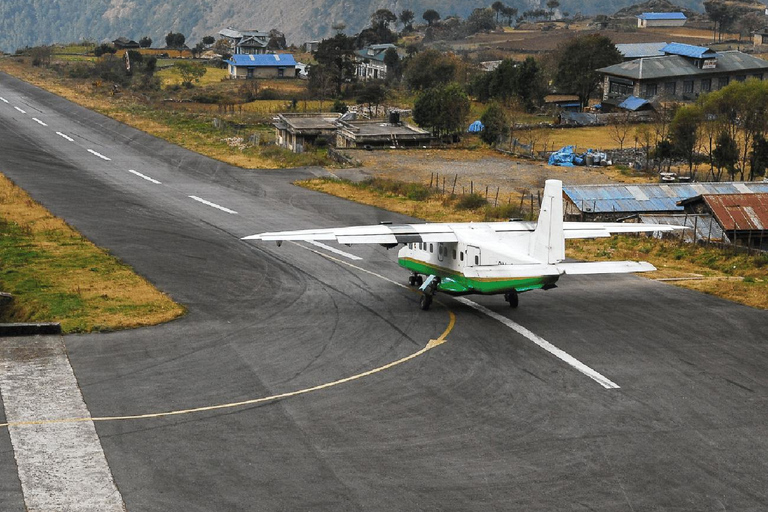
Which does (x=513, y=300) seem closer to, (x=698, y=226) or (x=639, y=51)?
(x=698, y=226)

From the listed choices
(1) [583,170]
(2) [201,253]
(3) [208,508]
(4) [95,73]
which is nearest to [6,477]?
(3) [208,508]

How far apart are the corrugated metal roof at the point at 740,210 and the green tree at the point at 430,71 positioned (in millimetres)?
97968

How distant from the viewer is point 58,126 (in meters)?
117

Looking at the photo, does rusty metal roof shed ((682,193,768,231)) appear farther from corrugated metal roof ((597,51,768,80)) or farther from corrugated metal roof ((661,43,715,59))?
corrugated metal roof ((661,43,715,59))

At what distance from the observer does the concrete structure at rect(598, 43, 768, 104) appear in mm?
140750

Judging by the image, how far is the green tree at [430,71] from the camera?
159375 mm

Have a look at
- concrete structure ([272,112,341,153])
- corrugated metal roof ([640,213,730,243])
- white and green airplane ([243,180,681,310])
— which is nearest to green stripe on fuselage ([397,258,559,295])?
white and green airplane ([243,180,681,310])

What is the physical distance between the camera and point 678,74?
143 m

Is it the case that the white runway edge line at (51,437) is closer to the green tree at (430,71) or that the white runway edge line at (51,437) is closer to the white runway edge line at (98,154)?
the white runway edge line at (98,154)

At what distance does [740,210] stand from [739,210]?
0.20 ft

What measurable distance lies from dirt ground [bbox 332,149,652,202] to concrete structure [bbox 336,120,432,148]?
8.47ft

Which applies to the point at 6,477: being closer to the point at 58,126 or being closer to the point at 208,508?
the point at 208,508

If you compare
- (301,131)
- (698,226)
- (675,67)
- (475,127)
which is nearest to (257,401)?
(698,226)

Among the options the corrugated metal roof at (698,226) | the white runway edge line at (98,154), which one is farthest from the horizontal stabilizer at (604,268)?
the white runway edge line at (98,154)
